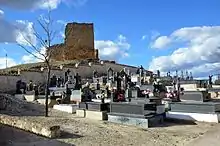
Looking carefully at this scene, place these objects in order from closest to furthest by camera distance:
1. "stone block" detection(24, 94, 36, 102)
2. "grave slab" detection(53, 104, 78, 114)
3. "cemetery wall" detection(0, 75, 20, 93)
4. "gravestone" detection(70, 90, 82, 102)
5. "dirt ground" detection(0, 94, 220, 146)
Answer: "dirt ground" detection(0, 94, 220, 146)
"grave slab" detection(53, 104, 78, 114)
"gravestone" detection(70, 90, 82, 102)
"stone block" detection(24, 94, 36, 102)
"cemetery wall" detection(0, 75, 20, 93)

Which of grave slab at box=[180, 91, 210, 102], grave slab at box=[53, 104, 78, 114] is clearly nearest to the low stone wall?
grave slab at box=[53, 104, 78, 114]

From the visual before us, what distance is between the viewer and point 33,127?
11250mm

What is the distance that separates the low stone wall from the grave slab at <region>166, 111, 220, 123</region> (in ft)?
22.9

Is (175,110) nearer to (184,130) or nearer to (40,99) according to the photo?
(184,130)

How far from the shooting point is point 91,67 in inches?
1550

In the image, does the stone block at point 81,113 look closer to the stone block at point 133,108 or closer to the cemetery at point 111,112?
the cemetery at point 111,112

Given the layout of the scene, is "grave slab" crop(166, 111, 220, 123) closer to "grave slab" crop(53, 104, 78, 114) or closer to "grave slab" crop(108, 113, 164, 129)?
"grave slab" crop(108, 113, 164, 129)

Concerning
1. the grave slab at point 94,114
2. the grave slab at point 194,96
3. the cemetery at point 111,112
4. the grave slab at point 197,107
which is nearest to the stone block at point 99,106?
the cemetery at point 111,112

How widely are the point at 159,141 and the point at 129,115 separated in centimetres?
380

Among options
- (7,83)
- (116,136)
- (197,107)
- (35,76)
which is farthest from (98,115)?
(35,76)

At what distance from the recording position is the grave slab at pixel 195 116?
1483 cm

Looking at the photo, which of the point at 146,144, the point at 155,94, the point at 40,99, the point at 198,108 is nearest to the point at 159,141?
the point at 146,144

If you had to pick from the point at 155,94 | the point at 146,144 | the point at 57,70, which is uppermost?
the point at 57,70

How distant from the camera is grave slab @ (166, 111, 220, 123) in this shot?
14828 mm
